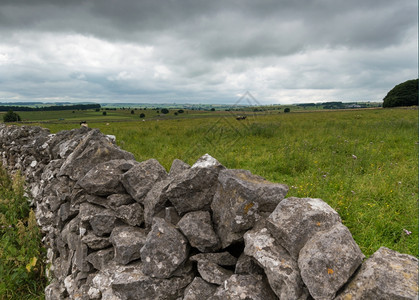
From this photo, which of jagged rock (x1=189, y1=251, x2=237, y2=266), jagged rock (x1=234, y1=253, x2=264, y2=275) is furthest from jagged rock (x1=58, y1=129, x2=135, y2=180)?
jagged rock (x1=234, y1=253, x2=264, y2=275)

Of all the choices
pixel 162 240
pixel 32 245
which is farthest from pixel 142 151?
pixel 162 240

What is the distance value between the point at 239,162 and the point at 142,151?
14.6 ft

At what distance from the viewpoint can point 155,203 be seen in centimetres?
312

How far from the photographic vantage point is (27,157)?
8.33 metres

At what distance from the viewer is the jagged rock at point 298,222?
6.89 feet

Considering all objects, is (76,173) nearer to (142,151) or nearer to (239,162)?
(239,162)

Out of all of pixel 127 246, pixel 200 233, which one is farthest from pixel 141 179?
pixel 200 233

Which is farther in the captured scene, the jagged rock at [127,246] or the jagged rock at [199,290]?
the jagged rock at [127,246]

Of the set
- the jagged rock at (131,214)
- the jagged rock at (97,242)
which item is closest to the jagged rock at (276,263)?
the jagged rock at (131,214)

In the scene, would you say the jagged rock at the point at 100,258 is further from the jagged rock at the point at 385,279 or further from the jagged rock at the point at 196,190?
the jagged rock at the point at 385,279

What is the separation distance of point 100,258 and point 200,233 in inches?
63.9

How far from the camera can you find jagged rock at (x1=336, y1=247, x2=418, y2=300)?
61.8 inches

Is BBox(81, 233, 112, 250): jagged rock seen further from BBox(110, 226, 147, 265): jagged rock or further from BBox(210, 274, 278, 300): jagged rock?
BBox(210, 274, 278, 300): jagged rock

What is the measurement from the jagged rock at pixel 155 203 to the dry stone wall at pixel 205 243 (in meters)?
0.01
